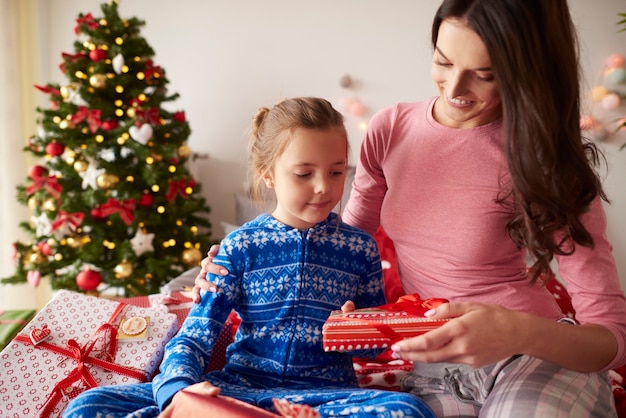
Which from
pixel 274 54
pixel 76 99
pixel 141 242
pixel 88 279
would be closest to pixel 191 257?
pixel 141 242

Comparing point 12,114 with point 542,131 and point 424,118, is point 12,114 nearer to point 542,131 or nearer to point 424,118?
point 424,118

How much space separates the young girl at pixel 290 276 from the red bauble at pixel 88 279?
1.52 metres

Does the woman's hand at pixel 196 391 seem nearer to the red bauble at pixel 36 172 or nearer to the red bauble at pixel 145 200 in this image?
the red bauble at pixel 145 200

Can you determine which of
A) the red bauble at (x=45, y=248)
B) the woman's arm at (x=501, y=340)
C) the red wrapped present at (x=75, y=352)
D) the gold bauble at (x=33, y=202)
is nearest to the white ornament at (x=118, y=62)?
→ the gold bauble at (x=33, y=202)

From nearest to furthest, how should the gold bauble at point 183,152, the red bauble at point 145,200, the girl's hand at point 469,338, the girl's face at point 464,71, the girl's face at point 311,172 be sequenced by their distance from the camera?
the girl's hand at point 469,338 → the girl's face at point 464,71 → the girl's face at point 311,172 → the red bauble at point 145,200 → the gold bauble at point 183,152

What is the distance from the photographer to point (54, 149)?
2473 mm

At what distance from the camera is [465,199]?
1.27 metres

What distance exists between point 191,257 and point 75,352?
1.43m

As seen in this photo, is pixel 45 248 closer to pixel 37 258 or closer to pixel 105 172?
pixel 37 258

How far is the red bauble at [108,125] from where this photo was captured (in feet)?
8.13

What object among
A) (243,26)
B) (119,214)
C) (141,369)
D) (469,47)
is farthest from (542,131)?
(243,26)

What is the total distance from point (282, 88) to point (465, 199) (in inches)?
77.8

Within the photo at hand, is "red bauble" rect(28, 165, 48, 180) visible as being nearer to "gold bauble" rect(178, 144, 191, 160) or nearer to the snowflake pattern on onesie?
"gold bauble" rect(178, 144, 191, 160)

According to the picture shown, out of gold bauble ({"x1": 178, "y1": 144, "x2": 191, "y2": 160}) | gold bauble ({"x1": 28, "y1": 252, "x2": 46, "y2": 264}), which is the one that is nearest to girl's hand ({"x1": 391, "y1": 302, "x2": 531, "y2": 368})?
gold bauble ({"x1": 178, "y1": 144, "x2": 191, "y2": 160})
